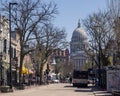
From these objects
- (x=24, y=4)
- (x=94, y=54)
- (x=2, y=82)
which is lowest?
(x=2, y=82)

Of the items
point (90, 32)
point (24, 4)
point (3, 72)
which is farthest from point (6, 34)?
point (90, 32)

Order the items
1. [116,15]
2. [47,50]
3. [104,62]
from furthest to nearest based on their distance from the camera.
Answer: [47,50], [104,62], [116,15]

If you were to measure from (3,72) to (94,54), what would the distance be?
21.9m

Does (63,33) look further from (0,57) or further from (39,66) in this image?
(39,66)

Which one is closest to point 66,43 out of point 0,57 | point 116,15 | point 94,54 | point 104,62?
point 94,54

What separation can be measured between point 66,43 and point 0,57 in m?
24.5

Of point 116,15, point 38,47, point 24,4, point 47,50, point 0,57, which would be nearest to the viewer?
point 116,15

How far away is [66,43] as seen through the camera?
90.5m

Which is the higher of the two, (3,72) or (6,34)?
(6,34)

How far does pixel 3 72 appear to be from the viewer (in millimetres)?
72750

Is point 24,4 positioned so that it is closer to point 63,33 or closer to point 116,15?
point 63,33

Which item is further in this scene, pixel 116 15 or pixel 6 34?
pixel 6 34

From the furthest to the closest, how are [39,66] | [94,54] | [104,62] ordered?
[39,66] → [94,54] → [104,62]

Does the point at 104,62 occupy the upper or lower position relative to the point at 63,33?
lower
